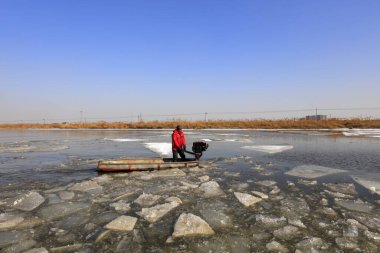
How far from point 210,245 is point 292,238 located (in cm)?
142

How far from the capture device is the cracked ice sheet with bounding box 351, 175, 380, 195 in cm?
809

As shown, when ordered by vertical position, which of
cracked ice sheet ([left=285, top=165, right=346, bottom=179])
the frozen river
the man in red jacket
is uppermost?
the man in red jacket

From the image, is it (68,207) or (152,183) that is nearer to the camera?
(68,207)

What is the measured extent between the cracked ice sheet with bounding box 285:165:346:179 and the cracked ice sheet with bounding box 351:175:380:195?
3.37ft

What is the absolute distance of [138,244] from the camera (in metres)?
4.73

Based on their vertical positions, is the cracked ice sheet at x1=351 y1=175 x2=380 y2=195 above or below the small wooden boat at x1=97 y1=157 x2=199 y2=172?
below

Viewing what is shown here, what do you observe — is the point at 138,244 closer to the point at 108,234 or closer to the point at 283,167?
the point at 108,234

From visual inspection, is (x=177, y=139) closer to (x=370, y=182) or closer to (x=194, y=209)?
(x=194, y=209)

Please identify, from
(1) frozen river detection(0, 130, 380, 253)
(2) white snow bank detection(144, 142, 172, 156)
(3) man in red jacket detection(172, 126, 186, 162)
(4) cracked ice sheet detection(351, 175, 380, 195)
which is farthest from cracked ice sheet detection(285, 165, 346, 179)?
(2) white snow bank detection(144, 142, 172, 156)

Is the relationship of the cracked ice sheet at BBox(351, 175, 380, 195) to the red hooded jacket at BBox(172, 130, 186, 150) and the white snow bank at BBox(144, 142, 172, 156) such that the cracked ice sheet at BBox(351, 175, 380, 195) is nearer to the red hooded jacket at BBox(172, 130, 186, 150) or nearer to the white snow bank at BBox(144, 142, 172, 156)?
the red hooded jacket at BBox(172, 130, 186, 150)

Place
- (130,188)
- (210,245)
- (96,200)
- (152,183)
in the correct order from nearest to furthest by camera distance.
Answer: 1. (210,245)
2. (96,200)
3. (130,188)
4. (152,183)

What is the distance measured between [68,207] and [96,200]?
27.5 inches

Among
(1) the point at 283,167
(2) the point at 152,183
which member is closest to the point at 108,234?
(2) the point at 152,183

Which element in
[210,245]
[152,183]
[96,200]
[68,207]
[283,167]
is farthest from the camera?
[283,167]
